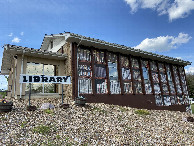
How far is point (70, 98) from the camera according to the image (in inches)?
423

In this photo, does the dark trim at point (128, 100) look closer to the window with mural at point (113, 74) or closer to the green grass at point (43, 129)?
the window with mural at point (113, 74)

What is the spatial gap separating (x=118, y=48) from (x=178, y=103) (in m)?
11.2

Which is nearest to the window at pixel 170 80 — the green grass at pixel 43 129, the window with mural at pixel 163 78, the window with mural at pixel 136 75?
the window with mural at pixel 163 78

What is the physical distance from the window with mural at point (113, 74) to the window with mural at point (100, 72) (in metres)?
0.63

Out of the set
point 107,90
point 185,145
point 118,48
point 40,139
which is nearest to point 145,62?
point 118,48

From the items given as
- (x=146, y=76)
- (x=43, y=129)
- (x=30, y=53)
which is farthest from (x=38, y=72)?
(x=146, y=76)

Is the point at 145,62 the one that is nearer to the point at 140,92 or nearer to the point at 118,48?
the point at 140,92

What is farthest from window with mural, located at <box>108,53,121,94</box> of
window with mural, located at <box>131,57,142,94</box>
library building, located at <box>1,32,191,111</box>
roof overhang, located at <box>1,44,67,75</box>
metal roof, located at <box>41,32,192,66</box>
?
roof overhang, located at <box>1,44,67,75</box>

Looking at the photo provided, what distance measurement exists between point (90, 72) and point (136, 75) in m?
5.30

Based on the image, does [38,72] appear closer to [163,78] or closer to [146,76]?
[146,76]

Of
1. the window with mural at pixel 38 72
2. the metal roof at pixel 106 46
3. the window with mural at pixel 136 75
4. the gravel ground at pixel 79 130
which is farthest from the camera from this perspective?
the window with mural at pixel 136 75

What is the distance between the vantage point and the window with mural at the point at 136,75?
46.7 feet

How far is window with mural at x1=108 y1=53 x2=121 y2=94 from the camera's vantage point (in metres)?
12.6

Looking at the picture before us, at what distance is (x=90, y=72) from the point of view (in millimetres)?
11758
